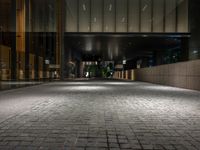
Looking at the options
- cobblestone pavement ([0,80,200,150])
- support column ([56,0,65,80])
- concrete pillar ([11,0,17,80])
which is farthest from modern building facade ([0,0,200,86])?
cobblestone pavement ([0,80,200,150])

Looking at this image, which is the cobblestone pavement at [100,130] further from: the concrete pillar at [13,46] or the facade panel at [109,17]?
the facade panel at [109,17]

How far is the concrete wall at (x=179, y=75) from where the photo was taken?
1936cm

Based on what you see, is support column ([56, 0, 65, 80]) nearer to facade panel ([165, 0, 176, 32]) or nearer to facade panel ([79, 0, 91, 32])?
facade panel ([79, 0, 91, 32])

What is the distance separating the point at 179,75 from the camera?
912 inches

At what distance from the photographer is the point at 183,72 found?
870 inches

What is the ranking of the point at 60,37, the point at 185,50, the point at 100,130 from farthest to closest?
1. the point at 60,37
2. the point at 185,50
3. the point at 100,130

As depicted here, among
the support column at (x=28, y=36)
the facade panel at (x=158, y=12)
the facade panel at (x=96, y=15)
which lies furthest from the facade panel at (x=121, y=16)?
the support column at (x=28, y=36)

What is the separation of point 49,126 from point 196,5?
34.9 m

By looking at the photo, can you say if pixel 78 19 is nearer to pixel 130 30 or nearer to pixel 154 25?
pixel 130 30

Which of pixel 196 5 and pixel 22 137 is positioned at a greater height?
pixel 196 5

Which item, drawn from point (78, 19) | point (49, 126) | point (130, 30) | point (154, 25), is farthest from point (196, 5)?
point (49, 126)

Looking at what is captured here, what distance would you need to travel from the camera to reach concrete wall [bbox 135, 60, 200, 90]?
19.4m

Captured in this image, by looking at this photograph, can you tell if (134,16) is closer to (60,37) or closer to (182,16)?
(182,16)

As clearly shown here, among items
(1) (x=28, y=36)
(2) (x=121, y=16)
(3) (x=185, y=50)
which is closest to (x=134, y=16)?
(2) (x=121, y=16)
